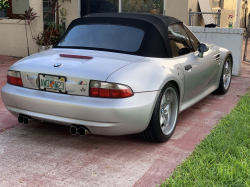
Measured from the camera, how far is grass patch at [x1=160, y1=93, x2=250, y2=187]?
3145mm

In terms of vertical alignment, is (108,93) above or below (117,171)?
above

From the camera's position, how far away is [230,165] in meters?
3.45

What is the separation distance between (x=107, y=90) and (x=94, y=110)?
0.23m

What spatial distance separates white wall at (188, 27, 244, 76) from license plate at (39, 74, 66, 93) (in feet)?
18.8

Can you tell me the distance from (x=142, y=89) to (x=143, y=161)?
29.4 inches

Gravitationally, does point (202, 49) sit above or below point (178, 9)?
below

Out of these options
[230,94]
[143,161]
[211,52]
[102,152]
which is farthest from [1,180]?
[230,94]

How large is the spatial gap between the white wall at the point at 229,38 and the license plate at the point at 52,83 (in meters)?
5.73

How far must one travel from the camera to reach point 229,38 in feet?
27.8

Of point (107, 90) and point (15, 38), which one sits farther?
point (15, 38)

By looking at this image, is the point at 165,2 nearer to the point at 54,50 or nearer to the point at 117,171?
the point at 54,50

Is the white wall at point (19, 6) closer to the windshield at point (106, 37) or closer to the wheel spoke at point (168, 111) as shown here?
the windshield at point (106, 37)

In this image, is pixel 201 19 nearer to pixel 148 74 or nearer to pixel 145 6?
pixel 145 6

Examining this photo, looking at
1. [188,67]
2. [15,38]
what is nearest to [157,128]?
[188,67]
